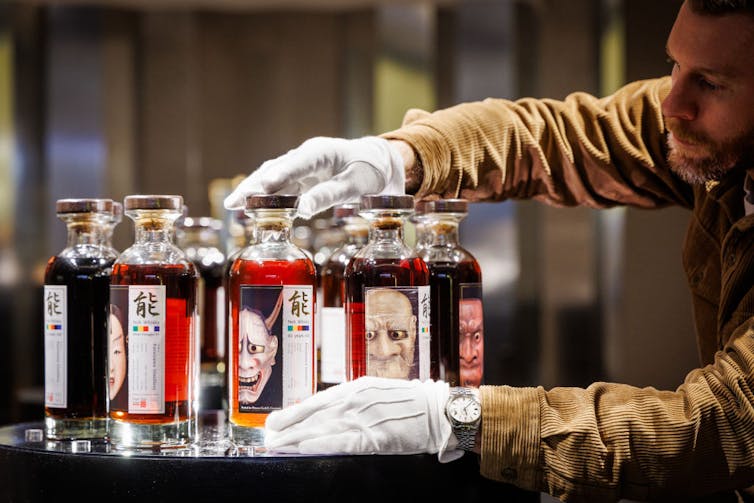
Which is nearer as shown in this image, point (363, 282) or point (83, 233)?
point (363, 282)

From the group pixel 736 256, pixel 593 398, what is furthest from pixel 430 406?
pixel 736 256

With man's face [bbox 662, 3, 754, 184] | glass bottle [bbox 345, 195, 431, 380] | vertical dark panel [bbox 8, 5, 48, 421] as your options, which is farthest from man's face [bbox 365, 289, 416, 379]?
vertical dark panel [bbox 8, 5, 48, 421]

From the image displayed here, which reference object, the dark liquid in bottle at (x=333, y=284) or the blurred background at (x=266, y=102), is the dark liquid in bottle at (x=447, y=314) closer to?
the dark liquid in bottle at (x=333, y=284)

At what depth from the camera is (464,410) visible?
114cm

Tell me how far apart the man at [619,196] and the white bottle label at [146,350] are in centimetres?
17

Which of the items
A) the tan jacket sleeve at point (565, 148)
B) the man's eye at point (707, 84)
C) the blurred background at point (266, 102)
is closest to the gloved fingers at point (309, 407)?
the tan jacket sleeve at point (565, 148)

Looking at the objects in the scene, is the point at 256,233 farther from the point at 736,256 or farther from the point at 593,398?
the point at 736,256

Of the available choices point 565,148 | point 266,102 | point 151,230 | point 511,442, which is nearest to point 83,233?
point 151,230

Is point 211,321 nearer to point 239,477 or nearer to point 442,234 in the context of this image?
point 442,234

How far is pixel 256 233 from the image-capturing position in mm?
1270

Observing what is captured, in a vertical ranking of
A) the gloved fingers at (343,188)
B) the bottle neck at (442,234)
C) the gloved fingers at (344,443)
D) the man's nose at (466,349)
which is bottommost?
the gloved fingers at (344,443)

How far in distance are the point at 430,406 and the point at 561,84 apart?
3.18 metres

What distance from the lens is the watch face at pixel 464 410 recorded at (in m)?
1.13

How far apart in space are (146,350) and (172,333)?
4 cm
